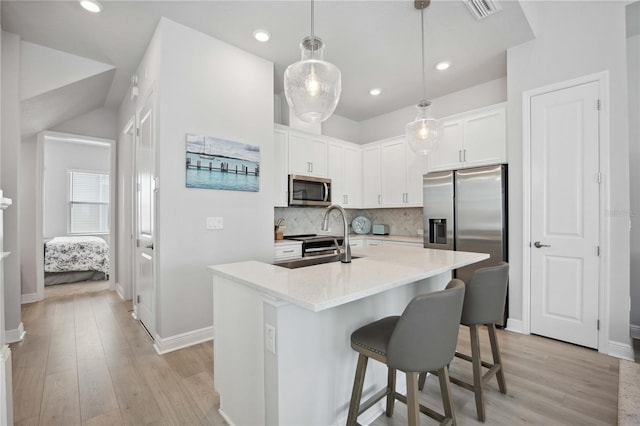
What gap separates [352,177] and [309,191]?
1.04m

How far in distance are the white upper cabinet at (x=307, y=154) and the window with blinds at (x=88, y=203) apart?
5.84 meters

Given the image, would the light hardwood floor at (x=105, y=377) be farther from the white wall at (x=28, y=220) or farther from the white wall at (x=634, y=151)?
the white wall at (x=634, y=151)

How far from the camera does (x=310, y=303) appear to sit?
1077 millimetres

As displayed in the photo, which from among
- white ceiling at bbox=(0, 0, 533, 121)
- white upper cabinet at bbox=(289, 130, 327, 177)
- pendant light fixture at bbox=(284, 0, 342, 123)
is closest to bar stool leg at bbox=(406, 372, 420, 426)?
pendant light fixture at bbox=(284, 0, 342, 123)

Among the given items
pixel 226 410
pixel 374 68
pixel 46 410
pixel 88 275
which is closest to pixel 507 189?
pixel 374 68

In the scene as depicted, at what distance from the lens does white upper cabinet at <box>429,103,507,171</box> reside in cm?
329

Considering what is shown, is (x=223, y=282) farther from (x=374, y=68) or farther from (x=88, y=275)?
(x=88, y=275)

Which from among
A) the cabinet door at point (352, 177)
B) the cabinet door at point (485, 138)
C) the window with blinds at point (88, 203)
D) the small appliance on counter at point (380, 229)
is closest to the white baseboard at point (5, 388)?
the cabinet door at point (352, 177)

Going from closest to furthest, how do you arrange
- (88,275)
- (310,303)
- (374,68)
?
(310,303) → (374,68) → (88,275)

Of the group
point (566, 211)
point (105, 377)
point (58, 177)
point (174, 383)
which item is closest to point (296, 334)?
point (174, 383)

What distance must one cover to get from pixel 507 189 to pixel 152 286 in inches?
149

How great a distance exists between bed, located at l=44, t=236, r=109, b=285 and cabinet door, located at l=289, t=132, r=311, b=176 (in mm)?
3910

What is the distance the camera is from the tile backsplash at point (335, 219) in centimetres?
453

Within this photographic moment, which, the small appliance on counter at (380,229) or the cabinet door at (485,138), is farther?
the small appliance on counter at (380,229)
